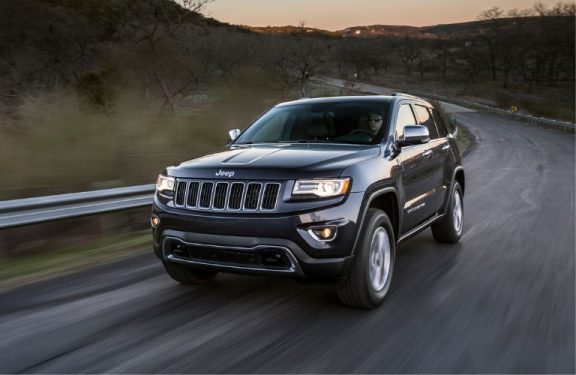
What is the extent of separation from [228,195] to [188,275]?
125 cm

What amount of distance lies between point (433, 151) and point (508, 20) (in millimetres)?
97068

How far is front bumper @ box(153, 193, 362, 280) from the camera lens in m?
4.34

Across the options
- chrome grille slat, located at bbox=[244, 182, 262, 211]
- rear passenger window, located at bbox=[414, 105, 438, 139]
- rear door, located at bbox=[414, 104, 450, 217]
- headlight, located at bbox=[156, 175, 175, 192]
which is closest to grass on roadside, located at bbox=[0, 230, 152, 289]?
headlight, located at bbox=[156, 175, 175, 192]

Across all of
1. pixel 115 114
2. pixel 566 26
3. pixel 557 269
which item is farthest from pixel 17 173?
pixel 566 26

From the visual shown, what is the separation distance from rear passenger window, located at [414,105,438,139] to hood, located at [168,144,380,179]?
1611 mm

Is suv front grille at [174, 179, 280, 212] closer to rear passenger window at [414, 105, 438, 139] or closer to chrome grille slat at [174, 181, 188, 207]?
chrome grille slat at [174, 181, 188, 207]

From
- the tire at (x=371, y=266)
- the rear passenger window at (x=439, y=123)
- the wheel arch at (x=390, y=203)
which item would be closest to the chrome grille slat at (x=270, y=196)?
the tire at (x=371, y=266)

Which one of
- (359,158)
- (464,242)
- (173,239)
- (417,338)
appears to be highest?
(359,158)

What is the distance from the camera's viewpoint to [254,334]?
14.0 feet

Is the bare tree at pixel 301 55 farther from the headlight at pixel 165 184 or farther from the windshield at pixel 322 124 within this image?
the headlight at pixel 165 184

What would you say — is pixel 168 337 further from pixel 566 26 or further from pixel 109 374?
pixel 566 26

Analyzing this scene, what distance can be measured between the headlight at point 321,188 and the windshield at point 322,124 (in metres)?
1.08

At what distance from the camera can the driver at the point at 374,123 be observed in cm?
559

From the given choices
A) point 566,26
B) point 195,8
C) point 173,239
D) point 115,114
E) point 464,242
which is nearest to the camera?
point 173,239
